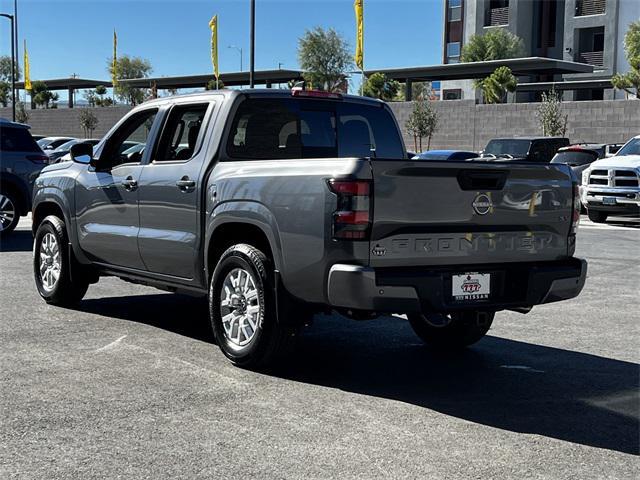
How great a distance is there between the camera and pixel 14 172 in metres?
15.5

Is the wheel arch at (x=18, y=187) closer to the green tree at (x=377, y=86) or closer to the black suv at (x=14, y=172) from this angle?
the black suv at (x=14, y=172)

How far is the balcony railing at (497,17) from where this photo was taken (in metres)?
62.8

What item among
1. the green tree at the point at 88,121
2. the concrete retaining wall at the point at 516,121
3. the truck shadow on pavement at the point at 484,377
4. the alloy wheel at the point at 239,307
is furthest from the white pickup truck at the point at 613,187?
the green tree at the point at 88,121

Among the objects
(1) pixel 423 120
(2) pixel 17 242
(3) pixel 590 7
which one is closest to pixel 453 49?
(3) pixel 590 7

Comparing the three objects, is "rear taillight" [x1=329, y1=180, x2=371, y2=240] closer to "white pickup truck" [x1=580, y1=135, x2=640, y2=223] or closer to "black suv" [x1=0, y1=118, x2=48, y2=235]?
"black suv" [x1=0, y1=118, x2=48, y2=235]

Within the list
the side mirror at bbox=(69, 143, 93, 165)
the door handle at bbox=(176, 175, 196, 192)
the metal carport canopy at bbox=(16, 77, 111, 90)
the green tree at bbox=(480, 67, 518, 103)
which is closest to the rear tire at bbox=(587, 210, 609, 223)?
the side mirror at bbox=(69, 143, 93, 165)

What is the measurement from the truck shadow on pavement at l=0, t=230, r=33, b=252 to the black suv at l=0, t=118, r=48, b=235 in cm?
26

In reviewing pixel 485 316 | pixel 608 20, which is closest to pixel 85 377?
pixel 485 316

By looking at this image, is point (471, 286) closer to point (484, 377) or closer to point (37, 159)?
point (484, 377)

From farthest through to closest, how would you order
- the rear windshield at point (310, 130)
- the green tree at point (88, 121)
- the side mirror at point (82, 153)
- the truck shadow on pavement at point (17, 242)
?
the green tree at point (88, 121)
the truck shadow on pavement at point (17, 242)
the side mirror at point (82, 153)
the rear windshield at point (310, 130)

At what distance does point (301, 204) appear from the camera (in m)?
5.91

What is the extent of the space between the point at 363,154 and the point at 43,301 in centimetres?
363

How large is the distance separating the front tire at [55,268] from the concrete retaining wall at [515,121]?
32799mm

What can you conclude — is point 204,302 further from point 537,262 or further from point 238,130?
point 537,262
